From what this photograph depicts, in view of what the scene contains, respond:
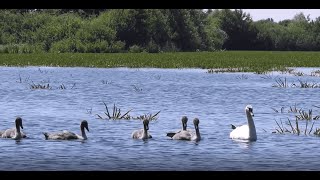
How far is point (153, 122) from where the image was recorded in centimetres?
1783

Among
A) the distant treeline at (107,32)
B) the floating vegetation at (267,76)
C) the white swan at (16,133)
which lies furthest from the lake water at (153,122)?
the distant treeline at (107,32)

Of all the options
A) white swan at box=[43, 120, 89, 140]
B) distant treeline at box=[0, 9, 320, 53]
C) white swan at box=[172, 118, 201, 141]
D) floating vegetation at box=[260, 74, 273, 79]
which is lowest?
white swan at box=[172, 118, 201, 141]

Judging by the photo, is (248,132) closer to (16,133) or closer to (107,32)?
(16,133)

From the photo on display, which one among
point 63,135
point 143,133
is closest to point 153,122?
point 143,133

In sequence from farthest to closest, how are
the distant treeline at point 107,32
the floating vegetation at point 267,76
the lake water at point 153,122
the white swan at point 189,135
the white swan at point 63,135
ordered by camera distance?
the distant treeline at point 107,32 < the floating vegetation at point 267,76 < the white swan at point 189,135 < the white swan at point 63,135 < the lake water at point 153,122

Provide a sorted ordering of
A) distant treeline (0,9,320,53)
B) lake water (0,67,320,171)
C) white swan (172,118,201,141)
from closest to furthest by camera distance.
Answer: lake water (0,67,320,171) < white swan (172,118,201,141) < distant treeline (0,9,320,53)

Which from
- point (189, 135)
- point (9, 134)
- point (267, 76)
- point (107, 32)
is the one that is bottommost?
point (189, 135)

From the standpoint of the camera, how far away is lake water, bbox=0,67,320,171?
12.0m

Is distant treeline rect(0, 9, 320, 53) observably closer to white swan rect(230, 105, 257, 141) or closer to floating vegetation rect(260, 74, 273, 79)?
floating vegetation rect(260, 74, 273, 79)

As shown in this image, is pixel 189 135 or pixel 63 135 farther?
pixel 189 135

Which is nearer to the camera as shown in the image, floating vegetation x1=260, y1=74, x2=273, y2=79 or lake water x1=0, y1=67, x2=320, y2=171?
lake water x1=0, y1=67, x2=320, y2=171

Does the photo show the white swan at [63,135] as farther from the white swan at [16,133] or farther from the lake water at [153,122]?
the white swan at [16,133]

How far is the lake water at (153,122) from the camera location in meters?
12.0

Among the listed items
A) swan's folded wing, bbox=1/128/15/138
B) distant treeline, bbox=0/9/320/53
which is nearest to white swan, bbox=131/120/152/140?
swan's folded wing, bbox=1/128/15/138
